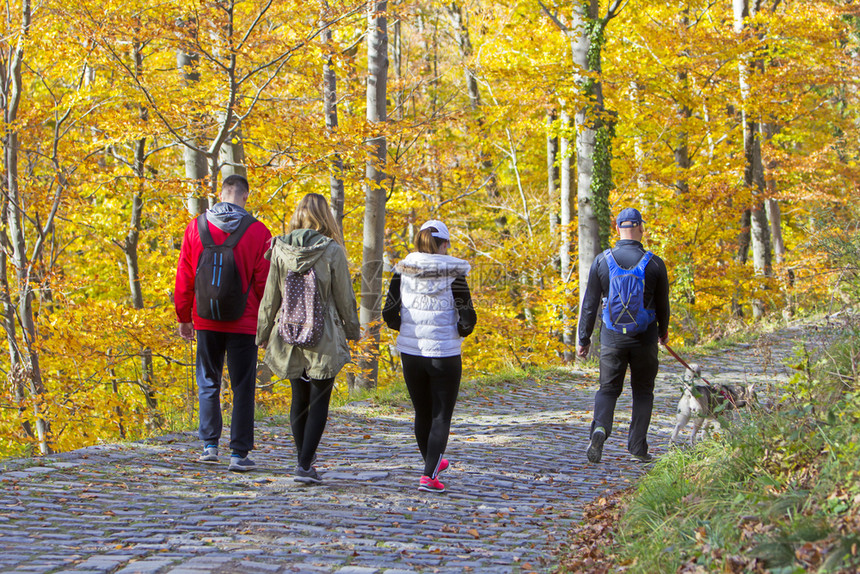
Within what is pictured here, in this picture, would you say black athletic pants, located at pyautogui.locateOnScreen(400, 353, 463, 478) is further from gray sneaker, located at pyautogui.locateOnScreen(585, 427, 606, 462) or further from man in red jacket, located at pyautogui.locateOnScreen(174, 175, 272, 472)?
gray sneaker, located at pyautogui.locateOnScreen(585, 427, 606, 462)

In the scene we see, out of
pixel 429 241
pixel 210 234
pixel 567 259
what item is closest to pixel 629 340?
pixel 429 241

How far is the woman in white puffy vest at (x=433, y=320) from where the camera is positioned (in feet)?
18.4

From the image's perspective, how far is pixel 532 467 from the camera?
6.78m

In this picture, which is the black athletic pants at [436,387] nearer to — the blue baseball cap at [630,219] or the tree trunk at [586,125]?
the blue baseball cap at [630,219]

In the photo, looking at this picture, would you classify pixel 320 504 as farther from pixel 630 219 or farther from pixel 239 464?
pixel 630 219

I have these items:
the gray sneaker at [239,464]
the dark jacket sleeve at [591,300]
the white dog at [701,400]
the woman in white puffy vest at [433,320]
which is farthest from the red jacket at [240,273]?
the white dog at [701,400]

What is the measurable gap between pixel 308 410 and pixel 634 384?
2748 mm

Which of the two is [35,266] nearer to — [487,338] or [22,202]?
[22,202]

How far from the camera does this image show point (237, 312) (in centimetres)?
595

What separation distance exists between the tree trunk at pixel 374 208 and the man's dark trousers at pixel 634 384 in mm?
6896

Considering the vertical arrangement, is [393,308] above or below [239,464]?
above

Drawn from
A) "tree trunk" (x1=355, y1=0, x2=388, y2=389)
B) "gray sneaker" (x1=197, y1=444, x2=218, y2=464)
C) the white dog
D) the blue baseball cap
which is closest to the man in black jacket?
the blue baseball cap

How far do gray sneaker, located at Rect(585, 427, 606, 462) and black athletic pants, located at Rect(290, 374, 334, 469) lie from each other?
236cm

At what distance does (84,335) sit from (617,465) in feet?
32.2
